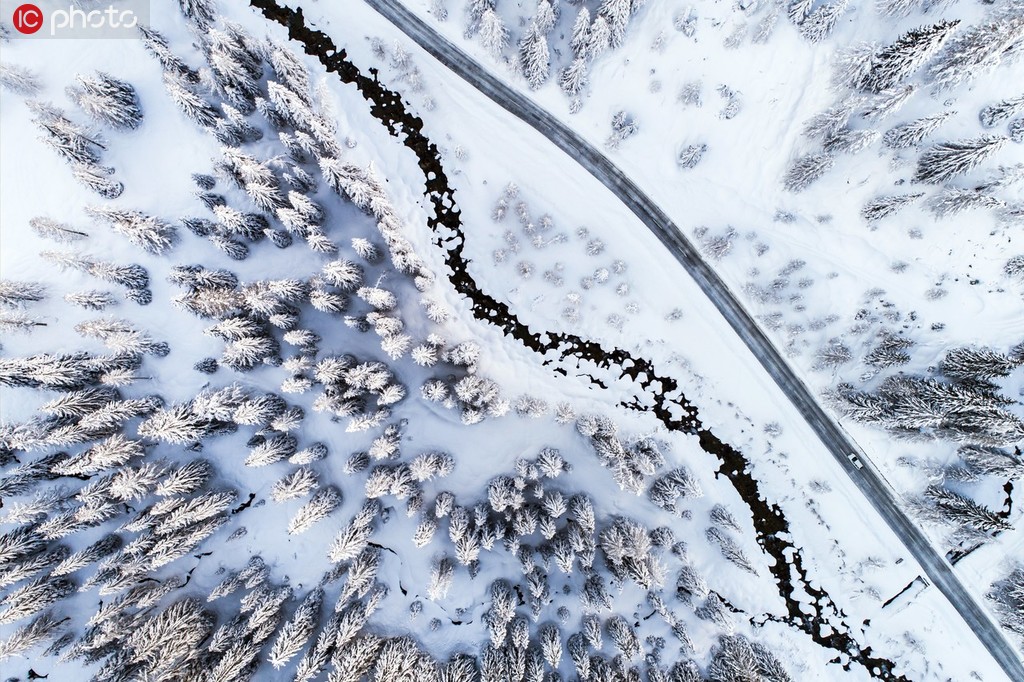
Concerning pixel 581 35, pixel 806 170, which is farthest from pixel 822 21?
pixel 581 35

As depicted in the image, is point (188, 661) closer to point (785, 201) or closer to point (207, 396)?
point (207, 396)

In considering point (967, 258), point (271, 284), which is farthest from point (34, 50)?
point (967, 258)

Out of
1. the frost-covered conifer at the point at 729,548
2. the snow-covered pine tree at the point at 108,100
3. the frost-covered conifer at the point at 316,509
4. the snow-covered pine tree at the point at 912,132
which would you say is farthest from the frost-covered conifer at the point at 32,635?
the snow-covered pine tree at the point at 912,132

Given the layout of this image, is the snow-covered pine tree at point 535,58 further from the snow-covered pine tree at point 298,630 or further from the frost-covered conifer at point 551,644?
the snow-covered pine tree at point 298,630

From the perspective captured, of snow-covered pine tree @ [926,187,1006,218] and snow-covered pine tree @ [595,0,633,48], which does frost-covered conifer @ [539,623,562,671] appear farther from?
snow-covered pine tree @ [595,0,633,48]

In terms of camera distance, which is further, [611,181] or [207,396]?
[611,181]

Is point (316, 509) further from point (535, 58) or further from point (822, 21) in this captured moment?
point (822, 21)
